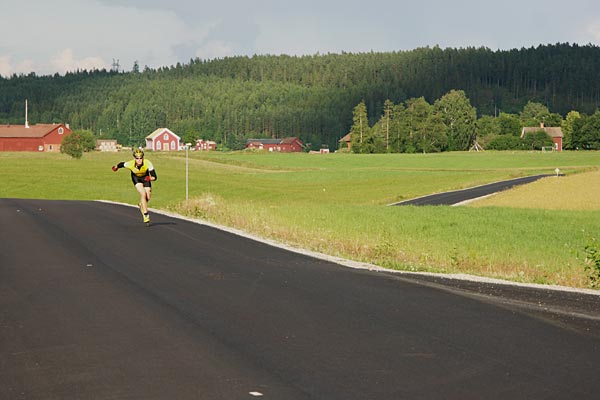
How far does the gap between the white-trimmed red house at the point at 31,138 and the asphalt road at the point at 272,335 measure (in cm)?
13685

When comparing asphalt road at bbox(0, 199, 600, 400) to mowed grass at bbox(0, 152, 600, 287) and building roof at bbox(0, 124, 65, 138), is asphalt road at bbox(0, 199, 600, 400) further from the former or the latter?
building roof at bbox(0, 124, 65, 138)

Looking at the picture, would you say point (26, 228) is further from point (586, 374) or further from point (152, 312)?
point (586, 374)

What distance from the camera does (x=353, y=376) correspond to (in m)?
6.61

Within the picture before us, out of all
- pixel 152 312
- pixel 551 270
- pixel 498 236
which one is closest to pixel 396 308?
→ pixel 152 312

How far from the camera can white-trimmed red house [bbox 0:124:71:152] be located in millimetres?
144250

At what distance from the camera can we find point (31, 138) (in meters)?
144

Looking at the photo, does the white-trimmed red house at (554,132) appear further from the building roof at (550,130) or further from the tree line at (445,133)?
the tree line at (445,133)

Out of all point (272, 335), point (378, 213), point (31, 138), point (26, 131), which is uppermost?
point (26, 131)

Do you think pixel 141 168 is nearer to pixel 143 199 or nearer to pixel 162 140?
pixel 143 199

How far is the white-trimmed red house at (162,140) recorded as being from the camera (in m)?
176

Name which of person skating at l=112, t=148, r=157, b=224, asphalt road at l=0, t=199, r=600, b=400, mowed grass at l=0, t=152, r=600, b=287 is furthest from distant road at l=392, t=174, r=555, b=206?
asphalt road at l=0, t=199, r=600, b=400

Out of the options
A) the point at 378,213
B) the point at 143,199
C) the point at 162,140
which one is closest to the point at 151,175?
the point at 143,199

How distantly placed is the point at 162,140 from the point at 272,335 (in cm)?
17314

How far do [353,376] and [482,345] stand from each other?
1689 millimetres
